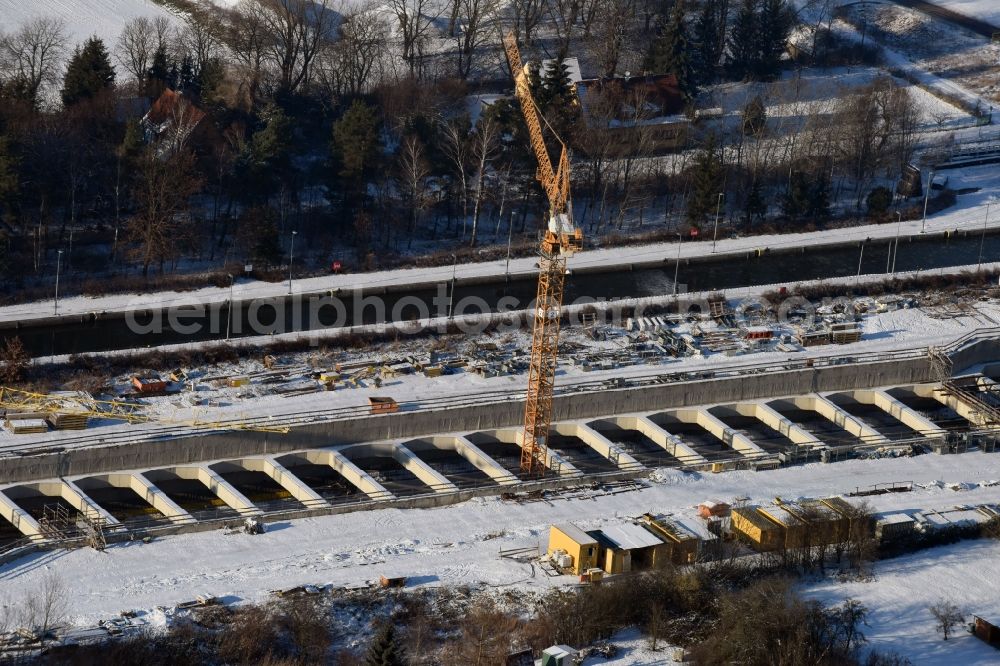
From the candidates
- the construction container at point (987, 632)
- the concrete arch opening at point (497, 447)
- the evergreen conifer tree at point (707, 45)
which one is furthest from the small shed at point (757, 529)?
the evergreen conifer tree at point (707, 45)

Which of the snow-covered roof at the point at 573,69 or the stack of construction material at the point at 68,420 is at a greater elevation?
the snow-covered roof at the point at 573,69

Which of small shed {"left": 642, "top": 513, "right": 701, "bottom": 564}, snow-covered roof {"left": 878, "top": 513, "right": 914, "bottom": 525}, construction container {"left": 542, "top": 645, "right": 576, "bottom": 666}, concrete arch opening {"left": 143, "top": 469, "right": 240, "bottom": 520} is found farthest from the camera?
concrete arch opening {"left": 143, "top": 469, "right": 240, "bottom": 520}

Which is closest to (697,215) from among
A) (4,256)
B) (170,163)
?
(170,163)

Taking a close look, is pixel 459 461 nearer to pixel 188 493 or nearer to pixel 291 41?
pixel 188 493

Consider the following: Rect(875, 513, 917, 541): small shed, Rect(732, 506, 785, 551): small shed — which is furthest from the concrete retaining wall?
Rect(875, 513, 917, 541): small shed

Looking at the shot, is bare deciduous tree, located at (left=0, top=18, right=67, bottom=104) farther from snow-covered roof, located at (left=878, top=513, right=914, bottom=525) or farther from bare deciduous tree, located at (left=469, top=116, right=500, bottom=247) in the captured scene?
snow-covered roof, located at (left=878, top=513, right=914, bottom=525)

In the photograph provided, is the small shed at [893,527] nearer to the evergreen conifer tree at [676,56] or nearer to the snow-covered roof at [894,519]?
the snow-covered roof at [894,519]

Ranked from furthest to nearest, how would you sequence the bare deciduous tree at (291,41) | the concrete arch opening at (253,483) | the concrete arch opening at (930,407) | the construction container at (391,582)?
the bare deciduous tree at (291,41) → the concrete arch opening at (930,407) → the concrete arch opening at (253,483) → the construction container at (391,582)
